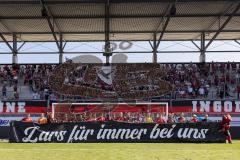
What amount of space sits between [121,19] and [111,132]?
13.7 meters

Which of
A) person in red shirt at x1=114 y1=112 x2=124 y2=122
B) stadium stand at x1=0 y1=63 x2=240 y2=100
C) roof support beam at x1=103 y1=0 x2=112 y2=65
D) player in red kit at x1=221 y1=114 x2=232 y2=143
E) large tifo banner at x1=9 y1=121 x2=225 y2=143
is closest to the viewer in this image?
large tifo banner at x1=9 y1=121 x2=225 y2=143

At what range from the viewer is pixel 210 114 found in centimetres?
3497

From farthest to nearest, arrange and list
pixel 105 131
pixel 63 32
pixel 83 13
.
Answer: pixel 63 32 < pixel 83 13 < pixel 105 131

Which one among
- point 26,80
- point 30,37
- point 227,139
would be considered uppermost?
point 30,37

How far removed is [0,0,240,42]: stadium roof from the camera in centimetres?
3278

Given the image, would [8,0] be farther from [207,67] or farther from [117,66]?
[207,67]

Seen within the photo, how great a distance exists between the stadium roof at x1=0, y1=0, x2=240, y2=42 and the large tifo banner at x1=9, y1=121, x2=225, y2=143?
1039cm

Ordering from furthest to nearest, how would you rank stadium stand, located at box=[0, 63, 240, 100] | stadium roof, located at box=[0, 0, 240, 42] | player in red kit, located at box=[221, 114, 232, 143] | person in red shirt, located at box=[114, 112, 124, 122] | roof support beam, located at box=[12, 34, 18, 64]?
roof support beam, located at box=[12, 34, 18, 64], stadium stand, located at box=[0, 63, 240, 100], stadium roof, located at box=[0, 0, 240, 42], person in red shirt, located at box=[114, 112, 124, 122], player in red kit, located at box=[221, 114, 232, 143]

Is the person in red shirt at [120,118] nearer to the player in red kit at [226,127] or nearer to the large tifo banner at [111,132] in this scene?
the large tifo banner at [111,132]

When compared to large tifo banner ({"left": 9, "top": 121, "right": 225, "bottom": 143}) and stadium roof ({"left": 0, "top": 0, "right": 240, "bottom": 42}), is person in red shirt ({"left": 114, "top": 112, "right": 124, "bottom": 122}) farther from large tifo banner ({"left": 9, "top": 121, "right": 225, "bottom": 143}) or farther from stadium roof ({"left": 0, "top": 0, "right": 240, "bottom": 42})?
stadium roof ({"left": 0, "top": 0, "right": 240, "bottom": 42})

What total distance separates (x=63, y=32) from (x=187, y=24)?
979 centimetres

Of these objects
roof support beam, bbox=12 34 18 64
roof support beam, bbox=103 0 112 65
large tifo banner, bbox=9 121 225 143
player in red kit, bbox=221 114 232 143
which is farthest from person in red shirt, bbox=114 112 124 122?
roof support beam, bbox=12 34 18 64

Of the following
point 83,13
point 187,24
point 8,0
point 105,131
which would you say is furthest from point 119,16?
point 105,131

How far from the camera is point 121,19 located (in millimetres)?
36156
